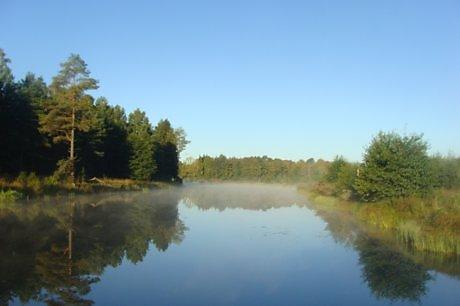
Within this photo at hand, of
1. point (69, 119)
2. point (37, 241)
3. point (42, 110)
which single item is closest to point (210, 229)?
point (37, 241)

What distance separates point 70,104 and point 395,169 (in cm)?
3119

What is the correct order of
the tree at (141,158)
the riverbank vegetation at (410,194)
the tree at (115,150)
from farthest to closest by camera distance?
1. the tree at (141,158)
2. the tree at (115,150)
3. the riverbank vegetation at (410,194)

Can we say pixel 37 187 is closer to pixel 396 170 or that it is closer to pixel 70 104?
pixel 70 104

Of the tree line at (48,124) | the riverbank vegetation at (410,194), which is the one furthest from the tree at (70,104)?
the riverbank vegetation at (410,194)

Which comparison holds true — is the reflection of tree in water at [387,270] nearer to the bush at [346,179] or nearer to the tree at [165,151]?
the bush at [346,179]

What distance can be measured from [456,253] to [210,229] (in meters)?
11.6

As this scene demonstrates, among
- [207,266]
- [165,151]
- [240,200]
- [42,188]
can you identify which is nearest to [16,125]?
[42,188]

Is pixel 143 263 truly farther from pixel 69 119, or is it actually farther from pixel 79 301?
pixel 69 119

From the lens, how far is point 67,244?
17.4 m

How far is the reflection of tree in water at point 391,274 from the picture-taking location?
40.0ft

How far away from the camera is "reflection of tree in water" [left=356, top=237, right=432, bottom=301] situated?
40.0 ft

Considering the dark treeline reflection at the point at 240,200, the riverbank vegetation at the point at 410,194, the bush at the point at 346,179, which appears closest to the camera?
the riverbank vegetation at the point at 410,194

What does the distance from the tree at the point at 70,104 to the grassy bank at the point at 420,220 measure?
28642 millimetres

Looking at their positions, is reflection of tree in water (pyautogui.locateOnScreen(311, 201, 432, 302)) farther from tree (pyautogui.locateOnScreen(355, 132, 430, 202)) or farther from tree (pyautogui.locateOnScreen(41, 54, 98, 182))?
tree (pyautogui.locateOnScreen(41, 54, 98, 182))
